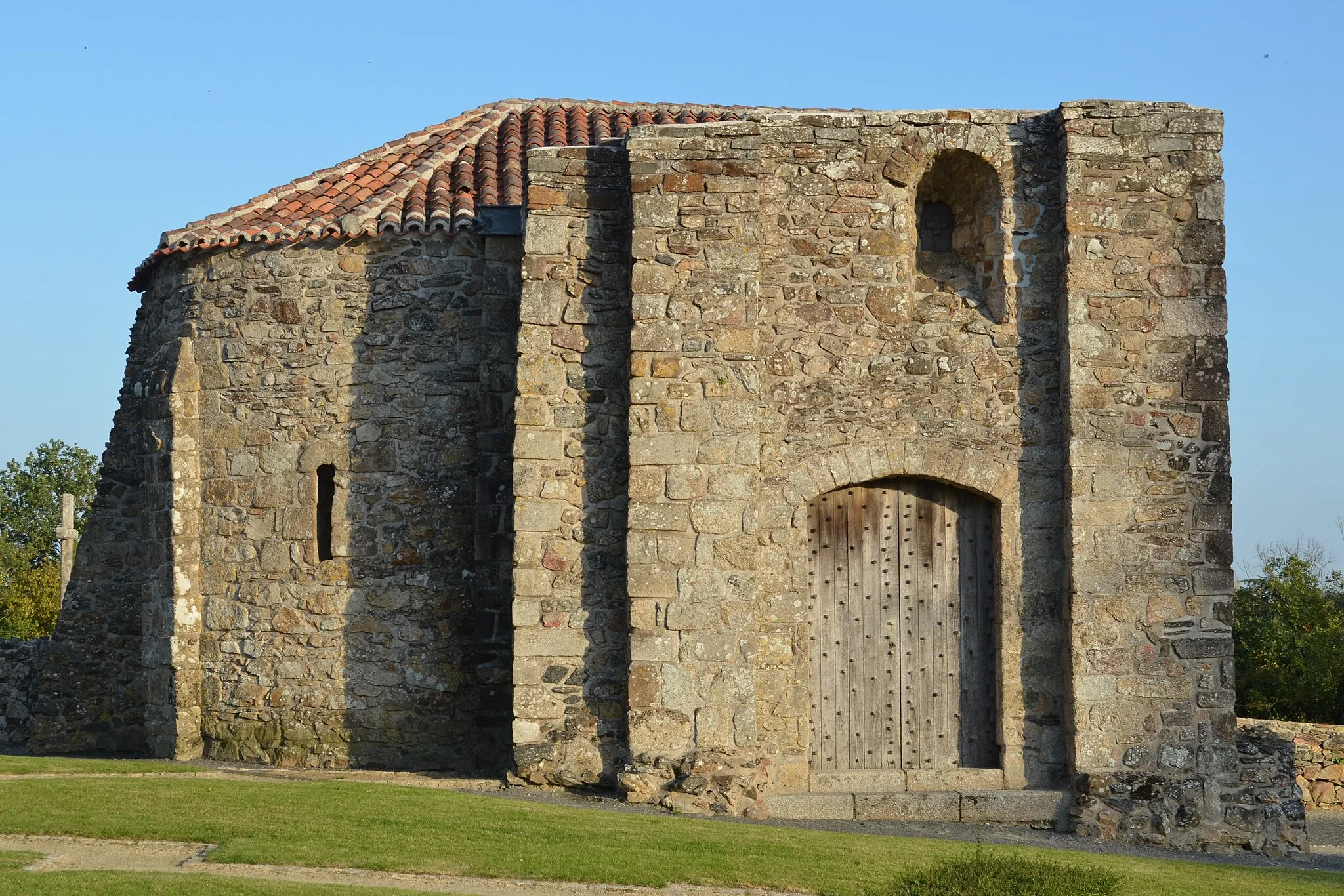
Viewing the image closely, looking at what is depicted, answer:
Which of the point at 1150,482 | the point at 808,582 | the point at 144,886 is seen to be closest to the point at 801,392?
the point at 808,582

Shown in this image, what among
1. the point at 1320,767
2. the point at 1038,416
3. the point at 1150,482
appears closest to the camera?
the point at 1150,482

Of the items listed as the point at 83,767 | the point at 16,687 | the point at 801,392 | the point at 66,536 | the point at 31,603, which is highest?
the point at 801,392

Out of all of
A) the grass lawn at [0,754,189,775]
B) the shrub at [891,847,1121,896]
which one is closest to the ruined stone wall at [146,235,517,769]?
the grass lawn at [0,754,189,775]

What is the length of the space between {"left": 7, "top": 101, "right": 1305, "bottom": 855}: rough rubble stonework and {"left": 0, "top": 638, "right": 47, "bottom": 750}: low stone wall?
2.78 metres

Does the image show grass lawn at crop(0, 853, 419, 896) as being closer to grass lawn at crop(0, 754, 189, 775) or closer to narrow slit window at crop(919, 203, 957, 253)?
grass lawn at crop(0, 754, 189, 775)

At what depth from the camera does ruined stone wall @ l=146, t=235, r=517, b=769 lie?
36.7ft

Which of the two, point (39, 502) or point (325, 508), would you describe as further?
point (39, 502)

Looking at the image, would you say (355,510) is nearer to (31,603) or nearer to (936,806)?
(936,806)

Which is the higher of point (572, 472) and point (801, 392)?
point (801, 392)

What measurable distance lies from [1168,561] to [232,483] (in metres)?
7.24

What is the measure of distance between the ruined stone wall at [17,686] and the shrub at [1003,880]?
31.4 feet

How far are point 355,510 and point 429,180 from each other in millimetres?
2982

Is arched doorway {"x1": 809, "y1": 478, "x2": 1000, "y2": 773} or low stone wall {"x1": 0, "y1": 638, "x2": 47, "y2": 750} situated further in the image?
low stone wall {"x1": 0, "y1": 638, "x2": 47, "y2": 750}

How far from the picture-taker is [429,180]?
12.3 meters
